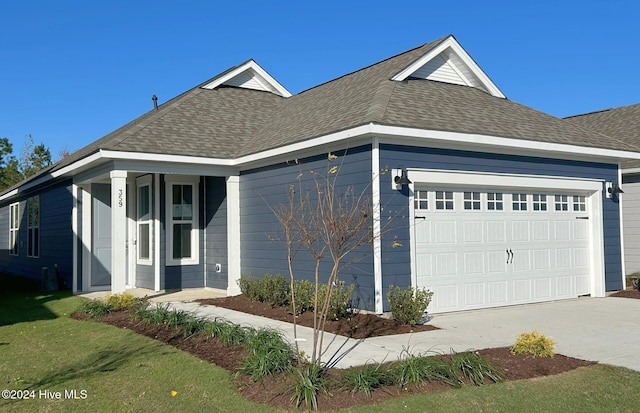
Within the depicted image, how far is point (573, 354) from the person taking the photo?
284 inches

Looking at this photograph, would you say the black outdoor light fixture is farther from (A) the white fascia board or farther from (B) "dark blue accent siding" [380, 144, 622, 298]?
(A) the white fascia board

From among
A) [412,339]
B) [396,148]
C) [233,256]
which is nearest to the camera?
[412,339]

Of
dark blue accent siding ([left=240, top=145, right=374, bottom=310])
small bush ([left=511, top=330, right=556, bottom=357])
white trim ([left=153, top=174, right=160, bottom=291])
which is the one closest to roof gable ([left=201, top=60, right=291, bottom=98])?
white trim ([left=153, top=174, right=160, bottom=291])

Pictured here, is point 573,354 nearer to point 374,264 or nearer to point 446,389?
point 446,389

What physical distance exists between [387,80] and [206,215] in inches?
216

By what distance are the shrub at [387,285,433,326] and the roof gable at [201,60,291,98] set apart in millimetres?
9588

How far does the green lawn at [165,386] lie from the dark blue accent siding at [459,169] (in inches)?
149

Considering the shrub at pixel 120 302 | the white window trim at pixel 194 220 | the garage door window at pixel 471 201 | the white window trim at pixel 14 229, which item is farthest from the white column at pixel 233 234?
the white window trim at pixel 14 229

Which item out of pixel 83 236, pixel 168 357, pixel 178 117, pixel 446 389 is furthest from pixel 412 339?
pixel 83 236

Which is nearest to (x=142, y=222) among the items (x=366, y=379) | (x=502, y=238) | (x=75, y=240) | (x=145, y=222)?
(x=145, y=222)

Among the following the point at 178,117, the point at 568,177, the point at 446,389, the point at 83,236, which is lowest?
the point at 446,389

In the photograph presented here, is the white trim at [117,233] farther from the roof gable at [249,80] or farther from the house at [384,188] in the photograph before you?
the roof gable at [249,80]

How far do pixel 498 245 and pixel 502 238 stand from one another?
19 cm

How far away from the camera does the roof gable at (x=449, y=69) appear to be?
1242 centimetres
